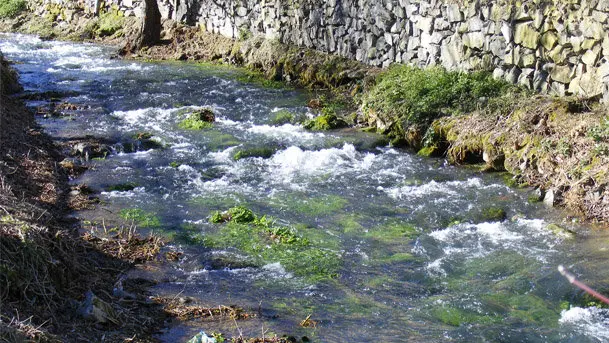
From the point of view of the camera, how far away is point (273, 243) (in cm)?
897

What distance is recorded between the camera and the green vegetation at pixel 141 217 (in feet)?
31.2

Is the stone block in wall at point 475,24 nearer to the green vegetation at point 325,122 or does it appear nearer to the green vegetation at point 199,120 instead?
the green vegetation at point 325,122

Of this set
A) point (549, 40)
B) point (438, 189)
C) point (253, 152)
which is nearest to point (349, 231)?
point (438, 189)

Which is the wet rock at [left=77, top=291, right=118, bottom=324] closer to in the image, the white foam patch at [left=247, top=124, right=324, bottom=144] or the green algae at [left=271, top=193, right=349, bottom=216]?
the green algae at [left=271, top=193, right=349, bottom=216]

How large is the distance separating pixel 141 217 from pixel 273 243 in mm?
1888

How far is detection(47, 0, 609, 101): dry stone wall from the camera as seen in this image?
1136cm

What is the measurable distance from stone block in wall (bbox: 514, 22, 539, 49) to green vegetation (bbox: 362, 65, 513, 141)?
2.36ft

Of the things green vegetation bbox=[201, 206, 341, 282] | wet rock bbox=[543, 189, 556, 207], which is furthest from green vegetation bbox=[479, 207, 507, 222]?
green vegetation bbox=[201, 206, 341, 282]

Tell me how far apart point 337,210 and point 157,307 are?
11.5 ft

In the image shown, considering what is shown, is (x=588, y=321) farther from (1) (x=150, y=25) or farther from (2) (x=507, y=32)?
(1) (x=150, y=25)

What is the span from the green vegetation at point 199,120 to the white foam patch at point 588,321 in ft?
27.7

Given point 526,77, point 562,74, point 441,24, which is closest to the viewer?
point 562,74

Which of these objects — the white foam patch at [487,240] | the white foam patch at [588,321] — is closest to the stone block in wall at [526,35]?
the white foam patch at [487,240]

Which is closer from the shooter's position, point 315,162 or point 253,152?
point 315,162
